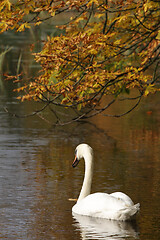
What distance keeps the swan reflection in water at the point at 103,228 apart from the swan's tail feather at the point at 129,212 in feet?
0.29

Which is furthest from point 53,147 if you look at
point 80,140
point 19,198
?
point 19,198

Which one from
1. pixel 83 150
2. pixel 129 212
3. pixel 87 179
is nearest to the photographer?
pixel 129 212

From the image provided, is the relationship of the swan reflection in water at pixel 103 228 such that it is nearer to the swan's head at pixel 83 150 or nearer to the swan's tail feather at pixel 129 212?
the swan's tail feather at pixel 129 212

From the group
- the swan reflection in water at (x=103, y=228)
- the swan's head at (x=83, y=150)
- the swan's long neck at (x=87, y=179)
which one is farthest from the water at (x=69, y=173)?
the swan's head at (x=83, y=150)

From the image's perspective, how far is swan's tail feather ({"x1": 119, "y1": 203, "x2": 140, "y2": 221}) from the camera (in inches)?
448

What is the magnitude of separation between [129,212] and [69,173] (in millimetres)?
→ 4019

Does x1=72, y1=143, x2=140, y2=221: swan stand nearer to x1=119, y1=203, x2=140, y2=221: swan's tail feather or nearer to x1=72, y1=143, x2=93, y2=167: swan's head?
x1=119, y1=203, x2=140, y2=221: swan's tail feather

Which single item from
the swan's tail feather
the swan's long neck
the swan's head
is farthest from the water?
the swan's head

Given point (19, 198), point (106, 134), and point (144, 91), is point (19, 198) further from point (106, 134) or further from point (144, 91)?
point (106, 134)

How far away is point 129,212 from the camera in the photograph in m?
11.5

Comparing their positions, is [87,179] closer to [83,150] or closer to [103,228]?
[83,150]

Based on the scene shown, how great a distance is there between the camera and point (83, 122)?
23.4 metres

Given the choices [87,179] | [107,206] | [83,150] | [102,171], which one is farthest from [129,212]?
[102,171]

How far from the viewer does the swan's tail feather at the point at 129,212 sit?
11.4 metres
